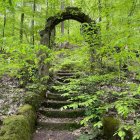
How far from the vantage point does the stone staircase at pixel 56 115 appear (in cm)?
769

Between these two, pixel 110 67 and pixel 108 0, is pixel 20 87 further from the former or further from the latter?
pixel 108 0

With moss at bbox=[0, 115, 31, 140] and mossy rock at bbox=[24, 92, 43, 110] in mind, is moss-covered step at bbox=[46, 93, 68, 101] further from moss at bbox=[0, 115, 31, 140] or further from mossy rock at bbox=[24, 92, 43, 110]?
moss at bbox=[0, 115, 31, 140]

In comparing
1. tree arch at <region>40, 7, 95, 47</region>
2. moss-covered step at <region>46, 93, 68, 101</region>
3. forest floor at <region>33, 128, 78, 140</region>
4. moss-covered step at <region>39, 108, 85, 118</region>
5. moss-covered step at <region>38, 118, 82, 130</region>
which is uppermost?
tree arch at <region>40, 7, 95, 47</region>

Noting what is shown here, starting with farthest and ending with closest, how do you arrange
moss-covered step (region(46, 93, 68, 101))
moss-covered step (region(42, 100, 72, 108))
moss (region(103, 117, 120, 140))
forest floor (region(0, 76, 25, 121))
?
1. moss-covered step (region(46, 93, 68, 101))
2. moss-covered step (region(42, 100, 72, 108))
3. forest floor (region(0, 76, 25, 121))
4. moss (region(103, 117, 120, 140))

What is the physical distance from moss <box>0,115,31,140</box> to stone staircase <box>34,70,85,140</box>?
3.42ft

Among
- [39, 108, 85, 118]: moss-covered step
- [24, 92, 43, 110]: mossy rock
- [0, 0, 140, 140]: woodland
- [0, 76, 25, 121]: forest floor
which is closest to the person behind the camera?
[0, 0, 140, 140]: woodland

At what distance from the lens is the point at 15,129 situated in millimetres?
5664

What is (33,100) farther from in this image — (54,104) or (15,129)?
(15,129)

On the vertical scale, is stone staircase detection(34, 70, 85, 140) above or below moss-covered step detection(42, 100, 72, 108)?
below

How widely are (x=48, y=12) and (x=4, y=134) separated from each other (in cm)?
1298

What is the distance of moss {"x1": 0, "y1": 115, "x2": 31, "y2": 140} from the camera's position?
5368 millimetres

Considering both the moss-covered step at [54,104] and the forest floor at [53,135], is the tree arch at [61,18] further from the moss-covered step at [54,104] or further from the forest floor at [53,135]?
the forest floor at [53,135]

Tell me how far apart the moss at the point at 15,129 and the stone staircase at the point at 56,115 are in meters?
1.04

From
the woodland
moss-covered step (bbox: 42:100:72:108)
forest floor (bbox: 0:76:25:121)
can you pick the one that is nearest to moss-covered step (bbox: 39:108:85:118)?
the woodland
